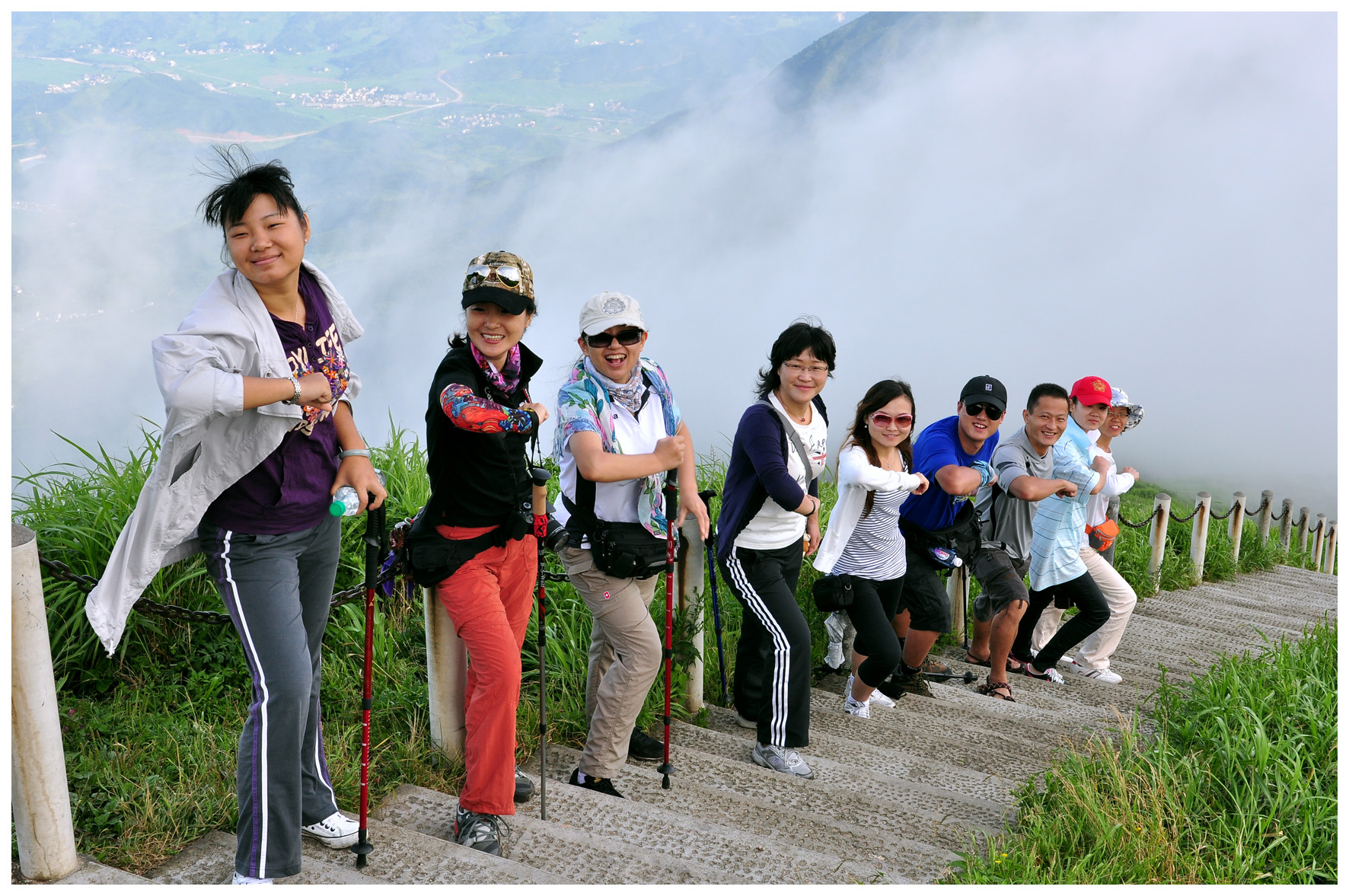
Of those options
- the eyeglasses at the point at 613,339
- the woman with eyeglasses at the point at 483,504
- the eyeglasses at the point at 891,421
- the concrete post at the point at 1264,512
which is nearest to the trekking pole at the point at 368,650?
the woman with eyeglasses at the point at 483,504

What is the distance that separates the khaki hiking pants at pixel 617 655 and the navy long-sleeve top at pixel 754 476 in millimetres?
551

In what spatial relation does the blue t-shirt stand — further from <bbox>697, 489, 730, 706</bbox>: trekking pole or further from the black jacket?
the black jacket

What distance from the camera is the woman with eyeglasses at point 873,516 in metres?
4.09

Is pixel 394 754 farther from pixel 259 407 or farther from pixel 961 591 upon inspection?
pixel 961 591

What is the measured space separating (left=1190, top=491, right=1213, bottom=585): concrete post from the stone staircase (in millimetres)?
4515

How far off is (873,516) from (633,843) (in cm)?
184

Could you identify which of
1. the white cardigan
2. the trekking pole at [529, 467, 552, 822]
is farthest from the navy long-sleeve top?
the trekking pole at [529, 467, 552, 822]

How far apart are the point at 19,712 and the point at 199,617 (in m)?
0.86

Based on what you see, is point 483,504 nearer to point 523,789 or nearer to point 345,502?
point 345,502

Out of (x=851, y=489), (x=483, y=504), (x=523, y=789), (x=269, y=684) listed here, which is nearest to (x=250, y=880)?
(x=269, y=684)

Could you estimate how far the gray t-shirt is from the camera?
486 cm

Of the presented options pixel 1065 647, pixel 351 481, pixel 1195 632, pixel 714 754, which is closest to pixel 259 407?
pixel 351 481

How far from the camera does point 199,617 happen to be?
132 inches

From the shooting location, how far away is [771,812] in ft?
10.9
